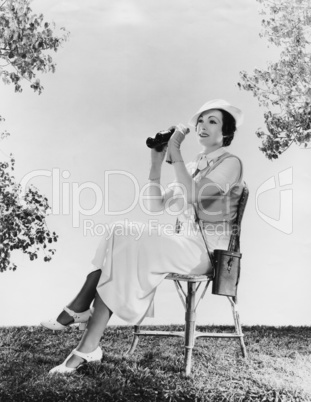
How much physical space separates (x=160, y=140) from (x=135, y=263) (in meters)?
0.80

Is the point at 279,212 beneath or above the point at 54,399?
above

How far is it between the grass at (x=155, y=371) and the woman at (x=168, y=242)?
18 cm

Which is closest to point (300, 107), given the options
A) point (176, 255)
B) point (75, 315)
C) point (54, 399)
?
point (176, 255)

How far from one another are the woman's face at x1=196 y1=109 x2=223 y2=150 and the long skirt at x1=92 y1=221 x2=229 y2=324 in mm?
658

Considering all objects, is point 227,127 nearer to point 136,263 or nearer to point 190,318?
point 136,263

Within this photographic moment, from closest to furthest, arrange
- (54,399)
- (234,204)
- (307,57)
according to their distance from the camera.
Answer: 1. (54,399)
2. (234,204)
3. (307,57)

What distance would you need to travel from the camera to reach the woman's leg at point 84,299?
3469mm

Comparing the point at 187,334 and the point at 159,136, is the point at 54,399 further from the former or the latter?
the point at 159,136

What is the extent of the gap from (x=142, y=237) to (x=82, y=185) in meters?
1.43

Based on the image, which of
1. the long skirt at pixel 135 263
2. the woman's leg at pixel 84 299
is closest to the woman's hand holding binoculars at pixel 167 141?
the long skirt at pixel 135 263

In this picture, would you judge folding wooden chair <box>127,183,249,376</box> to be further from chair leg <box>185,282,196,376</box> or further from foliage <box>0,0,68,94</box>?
foliage <box>0,0,68,94</box>

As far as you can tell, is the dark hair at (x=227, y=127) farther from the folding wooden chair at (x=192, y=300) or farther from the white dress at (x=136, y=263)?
the white dress at (x=136, y=263)

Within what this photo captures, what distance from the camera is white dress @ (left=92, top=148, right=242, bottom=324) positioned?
11.1 ft

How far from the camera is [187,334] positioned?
360 cm
